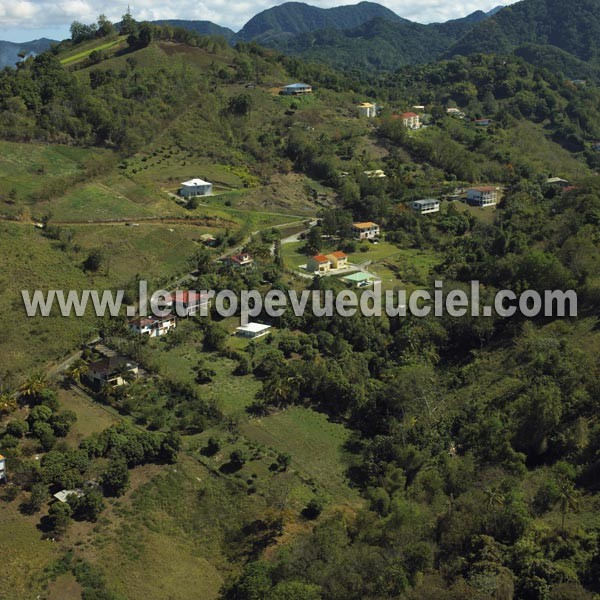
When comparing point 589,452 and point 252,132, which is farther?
point 252,132

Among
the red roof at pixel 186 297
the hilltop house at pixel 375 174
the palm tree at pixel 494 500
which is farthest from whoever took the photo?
the hilltop house at pixel 375 174

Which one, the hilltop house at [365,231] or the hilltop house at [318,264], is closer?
the hilltop house at [318,264]

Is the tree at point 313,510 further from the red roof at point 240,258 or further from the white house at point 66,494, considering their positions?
the red roof at point 240,258

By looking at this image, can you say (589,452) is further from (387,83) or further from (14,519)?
(387,83)

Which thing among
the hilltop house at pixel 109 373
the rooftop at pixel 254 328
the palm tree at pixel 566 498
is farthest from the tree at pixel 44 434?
the palm tree at pixel 566 498

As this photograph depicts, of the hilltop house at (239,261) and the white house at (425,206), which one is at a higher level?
the white house at (425,206)

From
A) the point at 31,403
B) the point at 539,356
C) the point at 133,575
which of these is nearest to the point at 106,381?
the point at 31,403

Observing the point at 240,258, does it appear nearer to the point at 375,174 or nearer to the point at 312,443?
the point at 312,443
